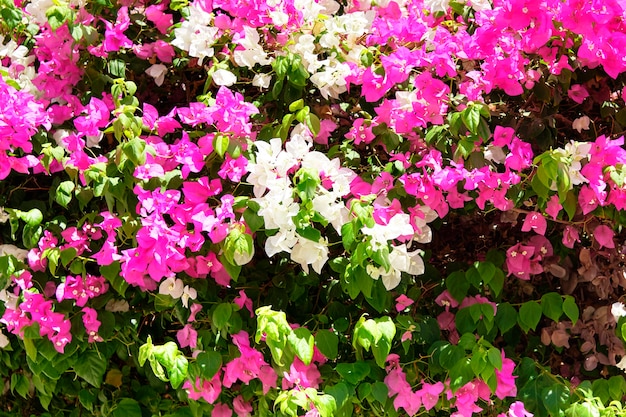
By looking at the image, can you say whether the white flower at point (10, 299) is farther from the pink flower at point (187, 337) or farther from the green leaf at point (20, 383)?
the pink flower at point (187, 337)

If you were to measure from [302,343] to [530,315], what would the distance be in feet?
1.85

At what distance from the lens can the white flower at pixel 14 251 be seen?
2.17m

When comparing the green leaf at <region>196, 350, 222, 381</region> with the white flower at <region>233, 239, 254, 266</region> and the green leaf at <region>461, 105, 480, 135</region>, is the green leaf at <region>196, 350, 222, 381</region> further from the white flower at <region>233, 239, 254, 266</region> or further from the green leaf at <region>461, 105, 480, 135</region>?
the green leaf at <region>461, 105, 480, 135</region>

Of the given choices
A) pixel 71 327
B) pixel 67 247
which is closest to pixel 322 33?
pixel 67 247

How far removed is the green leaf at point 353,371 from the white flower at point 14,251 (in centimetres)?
85

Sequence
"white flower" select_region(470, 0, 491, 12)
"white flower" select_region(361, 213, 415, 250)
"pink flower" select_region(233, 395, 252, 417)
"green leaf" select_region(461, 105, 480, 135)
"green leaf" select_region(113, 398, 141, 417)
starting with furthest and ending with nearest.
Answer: "green leaf" select_region(113, 398, 141, 417) → "pink flower" select_region(233, 395, 252, 417) → "white flower" select_region(470, 0, 491, 12) → "green leaf" select_region(461, 105, 480, 135) → "white flower" select_region(361, 213, 415, 250)

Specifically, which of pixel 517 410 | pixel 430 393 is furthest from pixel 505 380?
pixel 430 393

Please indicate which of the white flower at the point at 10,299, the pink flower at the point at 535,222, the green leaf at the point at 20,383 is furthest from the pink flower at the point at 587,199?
the green leaf at the point at 20,383

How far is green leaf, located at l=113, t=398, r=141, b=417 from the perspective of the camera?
2.26 m

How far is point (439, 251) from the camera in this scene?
2377mm

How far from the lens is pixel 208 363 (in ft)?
6.61

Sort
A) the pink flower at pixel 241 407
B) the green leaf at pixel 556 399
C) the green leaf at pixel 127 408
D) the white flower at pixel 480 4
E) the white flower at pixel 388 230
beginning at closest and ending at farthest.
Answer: the white flower at pixel 388 230 < the green leaf at pixel 556 399 < the white flower at pixel 480 4 < the pink flower at pixel 241 407 < the green leaf at pixel 127 408

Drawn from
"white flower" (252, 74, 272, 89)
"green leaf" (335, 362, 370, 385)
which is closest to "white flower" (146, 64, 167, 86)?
"white flower" (252, 74, 272, 89)

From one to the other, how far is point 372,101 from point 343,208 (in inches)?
12.7
